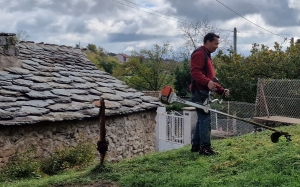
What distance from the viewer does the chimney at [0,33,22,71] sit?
823 cm

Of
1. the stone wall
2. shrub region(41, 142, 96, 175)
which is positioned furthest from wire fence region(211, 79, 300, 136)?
shrub region(41, 142, 96, 175)

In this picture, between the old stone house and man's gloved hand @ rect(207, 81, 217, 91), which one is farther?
the old stone house

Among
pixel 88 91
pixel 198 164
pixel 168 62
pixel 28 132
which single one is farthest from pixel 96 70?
pixel 168 62

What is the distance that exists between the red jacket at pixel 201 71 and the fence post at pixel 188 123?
670cm

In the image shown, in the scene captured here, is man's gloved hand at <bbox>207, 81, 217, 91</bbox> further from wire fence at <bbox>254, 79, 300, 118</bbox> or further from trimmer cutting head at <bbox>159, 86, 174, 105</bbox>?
wire fence at <bbox>254, 79, 300, 118</bbox>

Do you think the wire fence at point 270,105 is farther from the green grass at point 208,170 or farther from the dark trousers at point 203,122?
the dark trousers at point 203,122

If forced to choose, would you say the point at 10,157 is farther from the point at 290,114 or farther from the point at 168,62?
the point at 168,62

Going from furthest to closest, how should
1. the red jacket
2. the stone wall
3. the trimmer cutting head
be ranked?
the stone wall → the red jacket → the trimmer cutting head

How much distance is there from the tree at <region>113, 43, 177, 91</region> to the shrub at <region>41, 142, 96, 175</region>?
23.0 metres

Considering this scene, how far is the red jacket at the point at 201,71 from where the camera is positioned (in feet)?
18.1

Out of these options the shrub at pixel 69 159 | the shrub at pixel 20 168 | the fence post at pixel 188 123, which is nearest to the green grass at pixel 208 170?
the shrub at pixel 20 168

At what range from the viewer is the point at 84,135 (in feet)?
26.5

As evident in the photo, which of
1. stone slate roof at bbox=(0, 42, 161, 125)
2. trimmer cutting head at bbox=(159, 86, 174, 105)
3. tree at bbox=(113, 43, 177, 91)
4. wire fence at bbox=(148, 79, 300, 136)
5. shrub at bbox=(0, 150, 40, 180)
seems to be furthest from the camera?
tree at bbox=(113, 43, 177, 91)

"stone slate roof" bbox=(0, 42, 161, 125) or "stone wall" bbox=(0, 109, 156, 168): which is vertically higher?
"stone slate roof" bbox=(0, 42, 161, 125)
